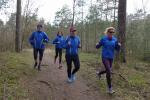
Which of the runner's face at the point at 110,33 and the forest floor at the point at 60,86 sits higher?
the runner's face at the point at 110,33

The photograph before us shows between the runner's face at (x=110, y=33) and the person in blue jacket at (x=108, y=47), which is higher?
the runner's face at (x=110, y=33)

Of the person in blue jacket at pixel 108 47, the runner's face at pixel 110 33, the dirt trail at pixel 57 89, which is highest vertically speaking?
the runner's face at pixel 110 33

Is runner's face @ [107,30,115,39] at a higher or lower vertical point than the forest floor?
higher

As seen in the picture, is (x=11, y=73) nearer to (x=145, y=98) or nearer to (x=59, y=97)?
(x=59, y=97)

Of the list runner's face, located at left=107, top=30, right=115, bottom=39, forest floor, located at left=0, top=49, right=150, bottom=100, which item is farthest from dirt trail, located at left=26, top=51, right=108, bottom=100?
runner's face, located at left=107, top=30, right=115, bottom=39

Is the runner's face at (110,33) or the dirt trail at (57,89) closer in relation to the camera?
the dirt trail at (57,89)

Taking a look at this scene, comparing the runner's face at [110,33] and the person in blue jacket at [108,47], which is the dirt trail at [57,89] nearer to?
the person in blue jacket at [108,47]

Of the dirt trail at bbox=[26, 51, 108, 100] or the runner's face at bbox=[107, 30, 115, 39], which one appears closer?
the dirt trail at bbox=[26, 51, 108, 100]

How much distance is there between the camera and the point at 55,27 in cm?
6869

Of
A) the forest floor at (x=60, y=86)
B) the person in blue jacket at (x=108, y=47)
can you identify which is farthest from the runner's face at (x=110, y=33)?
the forest floor at (x=60, y=86)

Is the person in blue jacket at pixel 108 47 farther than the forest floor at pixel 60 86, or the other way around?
the person in blue jacket at pixel 108 47

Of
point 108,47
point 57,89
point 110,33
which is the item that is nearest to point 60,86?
point 57,89

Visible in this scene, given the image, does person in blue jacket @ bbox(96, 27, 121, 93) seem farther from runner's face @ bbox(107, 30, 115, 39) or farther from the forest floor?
the forest floor

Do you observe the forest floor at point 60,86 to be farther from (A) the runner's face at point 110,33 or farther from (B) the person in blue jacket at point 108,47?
(A) the runner's face at point 110,33
